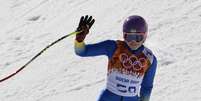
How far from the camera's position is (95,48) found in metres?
5.10

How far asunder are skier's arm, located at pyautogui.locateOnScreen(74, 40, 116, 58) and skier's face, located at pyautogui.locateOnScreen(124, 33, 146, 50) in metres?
0.16

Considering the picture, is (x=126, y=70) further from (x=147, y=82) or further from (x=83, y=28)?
(x=83, y=28)

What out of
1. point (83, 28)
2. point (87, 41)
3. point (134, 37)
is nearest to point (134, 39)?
point (134, 37)

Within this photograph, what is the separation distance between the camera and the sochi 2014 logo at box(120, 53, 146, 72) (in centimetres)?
521

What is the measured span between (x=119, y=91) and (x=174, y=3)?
605cm

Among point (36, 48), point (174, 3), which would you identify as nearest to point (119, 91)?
point (36, 48)

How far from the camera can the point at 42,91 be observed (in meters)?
8.60

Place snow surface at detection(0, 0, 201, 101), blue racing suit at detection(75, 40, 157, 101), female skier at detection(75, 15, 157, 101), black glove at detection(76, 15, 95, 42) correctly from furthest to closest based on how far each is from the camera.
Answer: snow surface at detection(0, 0, 201, 101), blue racing suit at detection(75, 40, 157, 101), female skier at detection(75, 15, 157, 101), black glove at detection(76, 15, 95, 42)

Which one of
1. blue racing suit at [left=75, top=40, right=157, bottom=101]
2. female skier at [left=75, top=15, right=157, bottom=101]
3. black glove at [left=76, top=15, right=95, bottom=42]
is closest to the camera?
black glove at [left=76, top=15, right=95, bottom=42]

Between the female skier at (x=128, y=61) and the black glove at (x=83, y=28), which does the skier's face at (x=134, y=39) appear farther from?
the black glove at (x=83, y=28)

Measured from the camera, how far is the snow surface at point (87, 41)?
843 centimetres

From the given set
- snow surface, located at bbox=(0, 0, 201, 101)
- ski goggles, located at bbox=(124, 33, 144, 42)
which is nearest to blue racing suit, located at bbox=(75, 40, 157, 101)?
ski goggles, located at bbox=(124, 33, 144, 42)

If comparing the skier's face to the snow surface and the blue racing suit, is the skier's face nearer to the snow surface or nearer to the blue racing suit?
the blue racing suit

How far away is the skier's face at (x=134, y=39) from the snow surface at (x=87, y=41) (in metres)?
2.85
